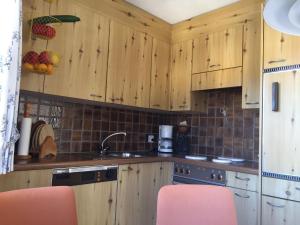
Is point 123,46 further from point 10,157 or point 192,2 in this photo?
point 10,157

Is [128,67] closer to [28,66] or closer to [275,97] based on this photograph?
[28,66]

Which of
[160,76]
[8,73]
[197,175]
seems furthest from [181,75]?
[8,73]

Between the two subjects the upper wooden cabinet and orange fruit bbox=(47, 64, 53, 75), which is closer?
orange fruit bbox=(47, 64, 53, 75)

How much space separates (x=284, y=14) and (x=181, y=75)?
2210 millimetres

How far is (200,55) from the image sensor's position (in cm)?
299

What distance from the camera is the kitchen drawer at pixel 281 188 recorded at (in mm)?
1887

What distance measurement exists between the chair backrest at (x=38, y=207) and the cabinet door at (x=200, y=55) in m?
2.27

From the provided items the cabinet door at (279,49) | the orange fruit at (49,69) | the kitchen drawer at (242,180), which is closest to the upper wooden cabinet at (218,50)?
the cabinet door at (279,49)

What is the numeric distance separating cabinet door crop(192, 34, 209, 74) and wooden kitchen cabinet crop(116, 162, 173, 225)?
44.9 inches

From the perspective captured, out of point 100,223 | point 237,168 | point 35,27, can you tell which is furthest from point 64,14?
point 237,168

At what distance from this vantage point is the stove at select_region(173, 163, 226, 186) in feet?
7.83

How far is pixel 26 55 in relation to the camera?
1969mm

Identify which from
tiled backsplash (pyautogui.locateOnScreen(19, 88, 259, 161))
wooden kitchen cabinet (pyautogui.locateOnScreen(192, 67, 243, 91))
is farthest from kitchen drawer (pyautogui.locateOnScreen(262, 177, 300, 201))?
wooden kitchen cabinet (pyautogui.locateOnScreen(192, 67, 243, 91))

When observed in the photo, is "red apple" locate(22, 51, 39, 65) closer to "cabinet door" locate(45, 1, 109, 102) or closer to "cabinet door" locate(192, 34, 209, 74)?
"cabinet door" locate(45, 1, 109, 102)
